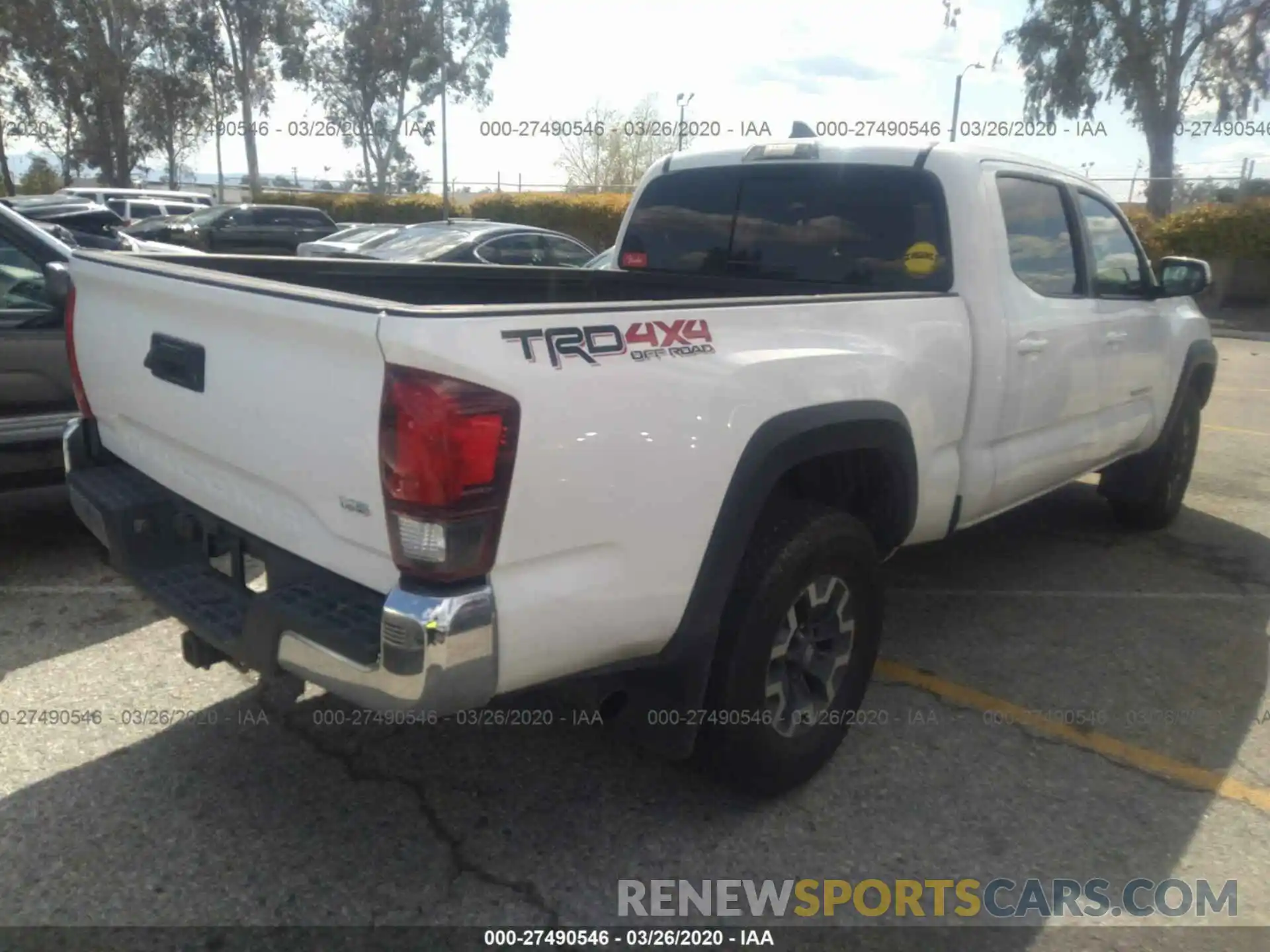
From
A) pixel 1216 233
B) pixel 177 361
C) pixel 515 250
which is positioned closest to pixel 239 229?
pixel 515 250

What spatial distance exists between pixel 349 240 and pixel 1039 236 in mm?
13577

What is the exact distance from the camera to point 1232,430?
29.2 ft

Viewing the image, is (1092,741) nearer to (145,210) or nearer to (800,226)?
(800,226)

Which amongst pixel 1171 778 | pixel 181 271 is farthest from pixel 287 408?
pixel 1171 778

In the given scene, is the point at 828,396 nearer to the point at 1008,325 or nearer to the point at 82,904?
the point at 1008,325

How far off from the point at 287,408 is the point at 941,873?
2.08 metres

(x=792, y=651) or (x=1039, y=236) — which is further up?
(x=1039, y=236)

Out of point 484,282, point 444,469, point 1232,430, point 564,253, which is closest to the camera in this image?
point 444,469

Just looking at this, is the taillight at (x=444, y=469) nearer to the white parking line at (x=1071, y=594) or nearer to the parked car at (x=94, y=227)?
the white parking line at (x=1071, y=594)

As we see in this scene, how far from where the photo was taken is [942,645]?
14.1 feet

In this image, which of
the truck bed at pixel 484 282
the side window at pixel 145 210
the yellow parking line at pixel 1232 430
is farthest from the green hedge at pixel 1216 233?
the side window at pixel 145 210

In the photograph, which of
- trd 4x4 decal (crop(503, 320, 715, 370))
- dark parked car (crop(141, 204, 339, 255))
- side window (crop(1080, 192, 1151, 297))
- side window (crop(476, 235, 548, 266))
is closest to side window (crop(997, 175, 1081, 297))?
side window (crop(1080, 192, 1151, 297))

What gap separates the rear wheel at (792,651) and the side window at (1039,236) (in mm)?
1546

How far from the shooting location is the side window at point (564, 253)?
13.3m
